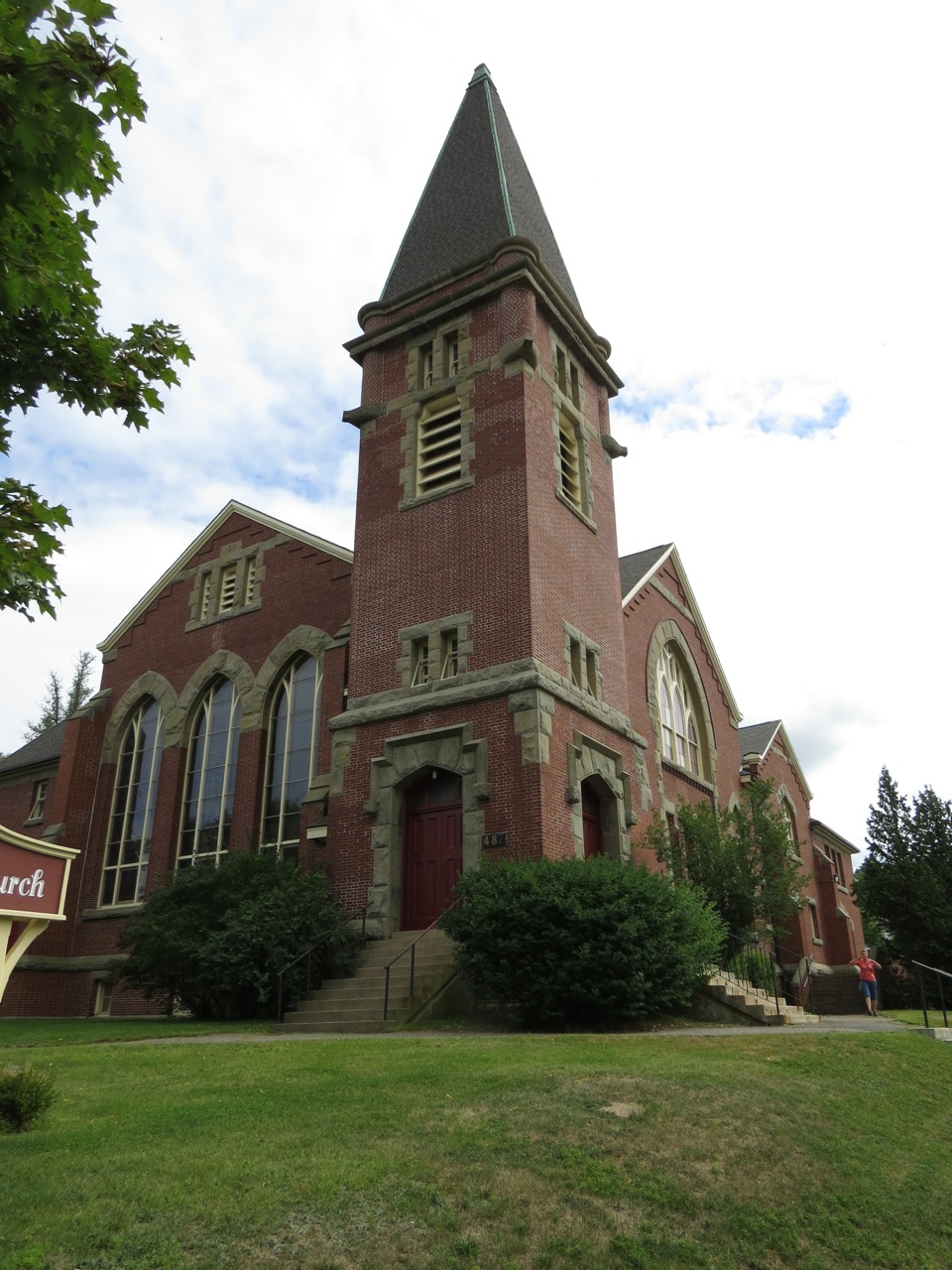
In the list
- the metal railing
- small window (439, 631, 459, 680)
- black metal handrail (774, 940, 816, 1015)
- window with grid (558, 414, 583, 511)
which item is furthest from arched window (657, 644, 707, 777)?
A: small window (439, 631, 459, 680)

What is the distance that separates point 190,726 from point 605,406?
13.1 meters

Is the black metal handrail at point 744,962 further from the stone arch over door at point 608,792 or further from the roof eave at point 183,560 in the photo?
the roof eave at point 183,560

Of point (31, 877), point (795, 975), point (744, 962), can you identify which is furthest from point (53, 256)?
point (795, 975)

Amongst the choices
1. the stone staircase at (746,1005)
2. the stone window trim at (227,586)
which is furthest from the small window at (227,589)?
the stone staircase at (746,1005)

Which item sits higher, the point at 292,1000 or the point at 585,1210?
the point at 292,1000

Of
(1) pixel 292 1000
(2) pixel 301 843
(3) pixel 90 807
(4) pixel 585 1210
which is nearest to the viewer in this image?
(4) pixel 585 1210

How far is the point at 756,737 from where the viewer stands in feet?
117

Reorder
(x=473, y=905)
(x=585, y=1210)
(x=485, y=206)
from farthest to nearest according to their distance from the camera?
1. (x=485, y=206)
2. (x=473, y=905)
3. (x=585, y=1210)

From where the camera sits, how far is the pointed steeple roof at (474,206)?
24.0 metres

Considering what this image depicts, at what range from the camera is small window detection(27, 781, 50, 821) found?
97.0 ft

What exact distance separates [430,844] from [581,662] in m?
4.62

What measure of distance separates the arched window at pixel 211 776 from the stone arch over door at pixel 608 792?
29.5ft

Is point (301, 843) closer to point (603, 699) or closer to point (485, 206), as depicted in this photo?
point (603, 699)

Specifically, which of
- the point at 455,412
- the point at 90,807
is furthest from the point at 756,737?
the point at 90,807
